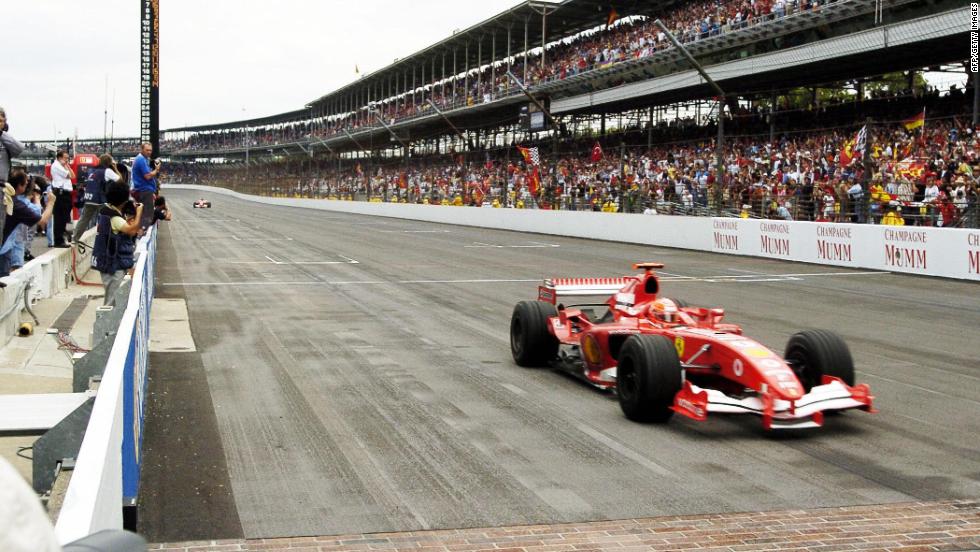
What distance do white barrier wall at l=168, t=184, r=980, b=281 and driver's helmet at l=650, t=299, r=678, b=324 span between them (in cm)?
1228

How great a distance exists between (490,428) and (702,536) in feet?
7.82

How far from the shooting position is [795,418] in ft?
21.7

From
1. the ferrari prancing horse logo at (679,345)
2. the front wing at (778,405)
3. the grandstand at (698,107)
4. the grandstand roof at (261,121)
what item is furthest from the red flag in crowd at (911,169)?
the grandstand roof at (261,121)

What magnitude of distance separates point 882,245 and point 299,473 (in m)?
17.2

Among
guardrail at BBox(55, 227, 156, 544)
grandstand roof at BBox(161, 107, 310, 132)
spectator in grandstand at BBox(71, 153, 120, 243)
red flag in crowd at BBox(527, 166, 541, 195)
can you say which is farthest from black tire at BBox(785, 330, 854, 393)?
grandstand roof at BBox(161, 107, 310, 132)

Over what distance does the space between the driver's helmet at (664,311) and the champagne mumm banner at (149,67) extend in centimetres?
2610

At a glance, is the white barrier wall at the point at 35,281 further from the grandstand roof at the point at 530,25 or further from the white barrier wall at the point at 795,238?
the grandstand roof at the point at 530,25

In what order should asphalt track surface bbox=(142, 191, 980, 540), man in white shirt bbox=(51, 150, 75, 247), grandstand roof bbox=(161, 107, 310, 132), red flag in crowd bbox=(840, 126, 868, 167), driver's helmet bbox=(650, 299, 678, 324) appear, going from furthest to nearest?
1. grandstand roof bbox=(161, 107, 310, 132)
2. red flag in crowd bbox=(840, 126, 868, 167)
3. man in white shirt bbox=(51, 150, 75, 247)
4. driver's helmet bbox=(650, 299, 678, 324)
5. asphalt track surface bbox=(142, 191, 980, 540)

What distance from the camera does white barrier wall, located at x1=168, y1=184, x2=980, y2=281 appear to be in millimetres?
18688

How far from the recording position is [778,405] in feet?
21.6

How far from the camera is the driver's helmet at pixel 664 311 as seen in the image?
7949mm

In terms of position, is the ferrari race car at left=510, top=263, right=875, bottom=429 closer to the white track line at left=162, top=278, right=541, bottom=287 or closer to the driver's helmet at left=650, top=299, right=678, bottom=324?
the driver's helmet at left=650, top=299, right=678, bottom=324

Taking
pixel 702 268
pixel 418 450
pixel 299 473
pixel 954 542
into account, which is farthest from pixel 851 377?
pixel 702 268

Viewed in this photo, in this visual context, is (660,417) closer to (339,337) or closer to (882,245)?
(339,337)
